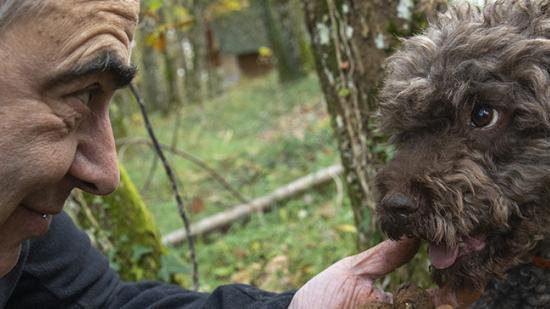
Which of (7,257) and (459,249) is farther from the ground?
(7,257)

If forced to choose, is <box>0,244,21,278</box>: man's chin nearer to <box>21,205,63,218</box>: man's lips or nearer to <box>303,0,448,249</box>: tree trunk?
<box>21,205,63,218</box>: man's lips

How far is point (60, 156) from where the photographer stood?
1904 millimetres

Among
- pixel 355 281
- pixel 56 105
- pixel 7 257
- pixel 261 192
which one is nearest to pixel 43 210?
pixel 7 257

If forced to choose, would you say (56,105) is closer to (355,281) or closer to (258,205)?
(355,281)

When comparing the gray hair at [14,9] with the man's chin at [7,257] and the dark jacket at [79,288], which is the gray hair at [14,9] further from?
the dark jacket at [79,288]

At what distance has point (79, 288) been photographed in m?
2.80

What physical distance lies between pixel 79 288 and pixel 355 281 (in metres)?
1.25

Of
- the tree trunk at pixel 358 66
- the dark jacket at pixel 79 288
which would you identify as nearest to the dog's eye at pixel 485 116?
the tree trunk at pixel 358 66

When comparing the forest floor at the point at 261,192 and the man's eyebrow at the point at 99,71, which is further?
the forest floor at the point at 261,192

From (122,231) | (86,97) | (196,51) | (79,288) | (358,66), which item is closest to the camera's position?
(86,97)

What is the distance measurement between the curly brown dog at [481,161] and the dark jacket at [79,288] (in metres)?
0.71

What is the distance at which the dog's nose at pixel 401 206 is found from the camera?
2.51 meters

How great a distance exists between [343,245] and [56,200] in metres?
4.01

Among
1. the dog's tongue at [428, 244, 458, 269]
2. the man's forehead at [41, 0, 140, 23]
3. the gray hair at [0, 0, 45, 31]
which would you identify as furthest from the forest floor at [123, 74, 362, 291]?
the gray hair at [0, 0, 45, 31]
